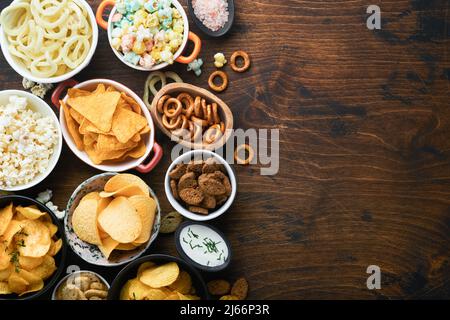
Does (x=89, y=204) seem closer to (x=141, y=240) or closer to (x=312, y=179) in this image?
(x=141, y=240)

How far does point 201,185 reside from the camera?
80.4 inches

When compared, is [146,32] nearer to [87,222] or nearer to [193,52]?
[193,52]

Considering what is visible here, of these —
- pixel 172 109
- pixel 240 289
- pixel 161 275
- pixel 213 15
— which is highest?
pixel 213 15

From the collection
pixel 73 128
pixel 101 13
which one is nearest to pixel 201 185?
pixel 73 128

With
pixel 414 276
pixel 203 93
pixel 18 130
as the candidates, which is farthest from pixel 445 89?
pixel 18 130

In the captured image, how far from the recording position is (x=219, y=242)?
6.88 ft

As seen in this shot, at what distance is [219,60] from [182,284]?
89 centimetres

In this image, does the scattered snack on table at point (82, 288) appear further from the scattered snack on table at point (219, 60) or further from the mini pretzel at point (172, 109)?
the scattered snack on table at point (219, 60)

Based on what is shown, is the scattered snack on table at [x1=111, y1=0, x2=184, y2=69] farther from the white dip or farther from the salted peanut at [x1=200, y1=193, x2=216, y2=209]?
the white dip

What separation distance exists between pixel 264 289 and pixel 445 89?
1.09 meters

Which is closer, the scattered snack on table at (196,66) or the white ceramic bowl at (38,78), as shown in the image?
the white ceramic bowl at (38,78)

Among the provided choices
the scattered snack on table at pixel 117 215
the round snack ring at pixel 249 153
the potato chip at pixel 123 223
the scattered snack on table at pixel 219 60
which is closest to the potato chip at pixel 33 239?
the scattered snack on table at pixel 117 215

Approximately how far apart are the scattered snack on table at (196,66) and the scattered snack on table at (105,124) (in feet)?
0.87

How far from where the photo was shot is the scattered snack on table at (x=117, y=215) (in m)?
1.98
